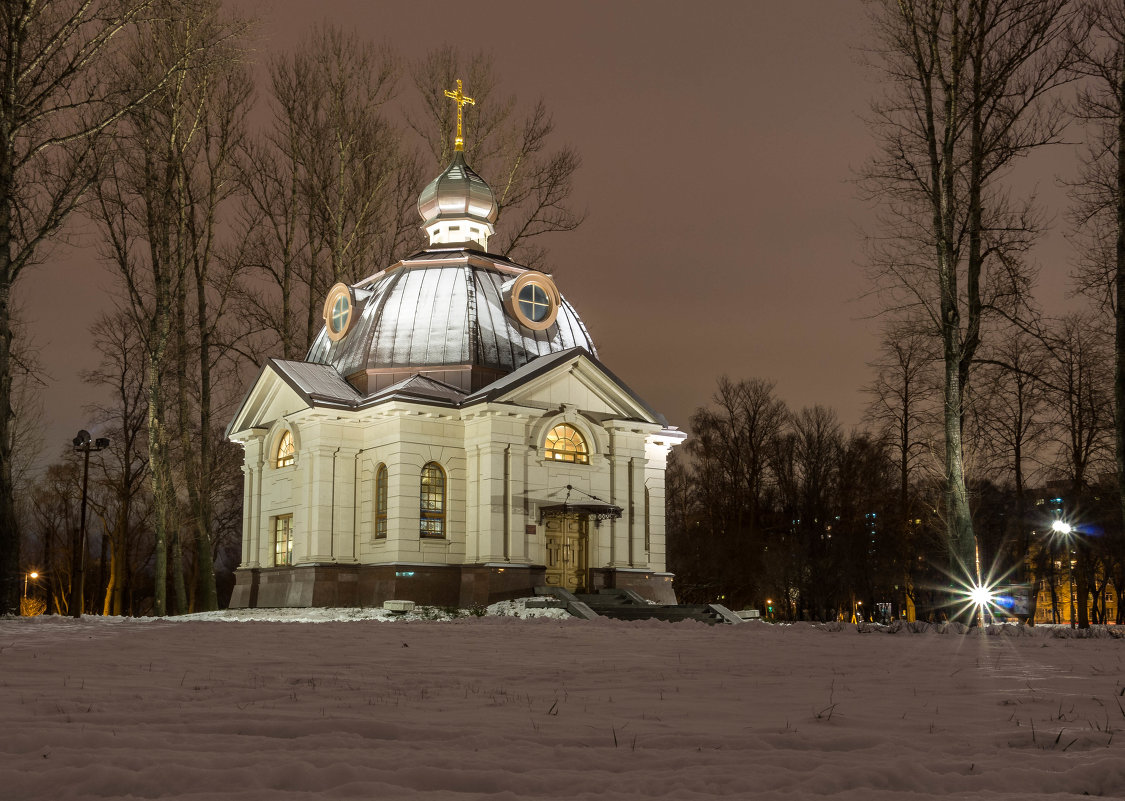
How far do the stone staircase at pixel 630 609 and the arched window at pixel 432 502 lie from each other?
3.34 m

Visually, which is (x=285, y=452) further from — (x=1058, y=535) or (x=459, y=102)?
(x=1058, y=535)

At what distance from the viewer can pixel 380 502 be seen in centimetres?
2747

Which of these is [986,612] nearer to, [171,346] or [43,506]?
[171,346]

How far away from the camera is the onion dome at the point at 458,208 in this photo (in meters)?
33.5

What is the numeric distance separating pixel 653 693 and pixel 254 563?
2494cm

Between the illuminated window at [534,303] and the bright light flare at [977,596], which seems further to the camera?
the illuminated window at [534,303]

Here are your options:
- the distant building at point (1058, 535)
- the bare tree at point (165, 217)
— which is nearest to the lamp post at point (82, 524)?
the bare tree at point (165, 217)

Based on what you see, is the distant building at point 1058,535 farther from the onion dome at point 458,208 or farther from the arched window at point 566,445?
the onion dome at point 458,208

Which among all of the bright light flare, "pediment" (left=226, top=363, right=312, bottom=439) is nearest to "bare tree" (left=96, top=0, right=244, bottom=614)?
"pediment" (left=226, top=363, right=312, bottom=439)

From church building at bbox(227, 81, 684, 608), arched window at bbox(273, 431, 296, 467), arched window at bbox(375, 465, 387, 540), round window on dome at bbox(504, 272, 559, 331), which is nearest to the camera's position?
church building at bbox(227, 81, 684, 608)

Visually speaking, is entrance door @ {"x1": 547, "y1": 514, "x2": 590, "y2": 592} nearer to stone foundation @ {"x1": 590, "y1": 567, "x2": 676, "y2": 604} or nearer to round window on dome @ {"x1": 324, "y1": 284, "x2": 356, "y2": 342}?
stone foundation @ {"x1": 590, "y1": 567, "x2": 676, "y2": 604}

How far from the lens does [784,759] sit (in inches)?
178

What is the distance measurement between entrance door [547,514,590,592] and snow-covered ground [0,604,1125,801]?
16.9 metres

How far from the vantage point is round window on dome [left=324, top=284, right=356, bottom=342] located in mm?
31141
